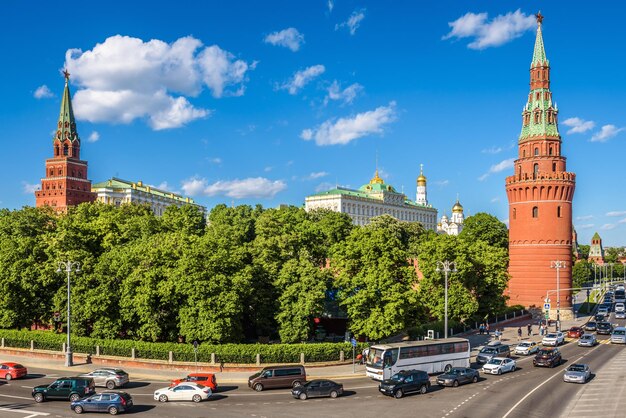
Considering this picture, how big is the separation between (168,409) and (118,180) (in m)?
165

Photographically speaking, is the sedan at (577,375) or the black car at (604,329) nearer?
the sedan at (577,375)

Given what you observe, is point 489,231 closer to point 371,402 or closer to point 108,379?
point 371,402

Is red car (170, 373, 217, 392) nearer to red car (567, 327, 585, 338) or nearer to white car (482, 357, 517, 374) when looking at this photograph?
white car (482, 357, 517, 374)

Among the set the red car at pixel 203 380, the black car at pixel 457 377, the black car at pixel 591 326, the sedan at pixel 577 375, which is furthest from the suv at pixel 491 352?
the black car at pixel 591 326

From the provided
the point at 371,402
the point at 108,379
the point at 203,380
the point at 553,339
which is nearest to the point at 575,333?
the point at 553,339

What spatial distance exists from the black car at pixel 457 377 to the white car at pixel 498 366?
3.48m

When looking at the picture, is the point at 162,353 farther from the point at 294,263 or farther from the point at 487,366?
the point at 487,366

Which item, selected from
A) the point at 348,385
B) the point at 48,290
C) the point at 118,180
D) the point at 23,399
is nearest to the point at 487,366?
the point at 348,385

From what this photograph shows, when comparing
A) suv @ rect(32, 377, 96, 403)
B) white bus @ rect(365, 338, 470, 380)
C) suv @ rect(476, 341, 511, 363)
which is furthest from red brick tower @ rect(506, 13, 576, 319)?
suv @ rect(32, 377, 96, 403)

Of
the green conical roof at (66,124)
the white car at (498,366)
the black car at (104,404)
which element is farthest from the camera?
the green conical roof at (66,124)

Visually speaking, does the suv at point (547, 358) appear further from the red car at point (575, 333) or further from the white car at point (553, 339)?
the red car at point (575, 333)

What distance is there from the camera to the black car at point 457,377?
42.0 meters

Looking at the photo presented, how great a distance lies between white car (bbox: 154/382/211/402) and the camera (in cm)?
3759

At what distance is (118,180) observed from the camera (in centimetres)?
18888
